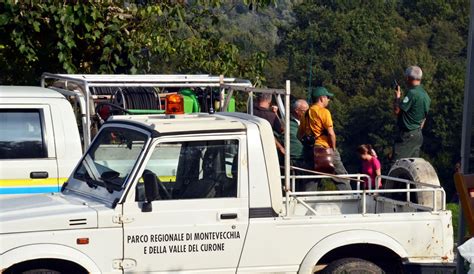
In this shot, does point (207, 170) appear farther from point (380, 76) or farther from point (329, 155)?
point (380, 76)

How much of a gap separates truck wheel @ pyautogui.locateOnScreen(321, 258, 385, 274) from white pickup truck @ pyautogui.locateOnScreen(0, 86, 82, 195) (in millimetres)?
2788

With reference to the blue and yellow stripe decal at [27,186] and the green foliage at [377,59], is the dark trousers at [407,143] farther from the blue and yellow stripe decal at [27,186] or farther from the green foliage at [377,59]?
the green foliage at [377,59]

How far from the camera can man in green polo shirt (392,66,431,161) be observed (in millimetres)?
11188

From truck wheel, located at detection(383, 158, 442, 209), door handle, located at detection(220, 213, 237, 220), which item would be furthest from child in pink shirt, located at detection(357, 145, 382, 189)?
door handle, located at detection(220, 213, 237, 220)

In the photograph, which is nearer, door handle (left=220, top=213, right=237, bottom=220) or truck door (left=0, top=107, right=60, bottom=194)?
door handle (left=220, top=213, right=237, bottom=220)

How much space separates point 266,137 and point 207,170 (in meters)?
0.51

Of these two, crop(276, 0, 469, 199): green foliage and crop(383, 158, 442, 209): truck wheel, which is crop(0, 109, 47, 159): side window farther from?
crop(276, 0, 469, 199): green foliage

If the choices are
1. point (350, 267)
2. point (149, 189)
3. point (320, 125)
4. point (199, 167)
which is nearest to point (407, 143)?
point (320, 125)

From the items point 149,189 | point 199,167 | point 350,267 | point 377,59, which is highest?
point 199,167

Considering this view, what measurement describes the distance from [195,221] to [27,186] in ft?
7.65

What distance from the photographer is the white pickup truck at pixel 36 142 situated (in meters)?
9.04

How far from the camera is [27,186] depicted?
29.6 feet

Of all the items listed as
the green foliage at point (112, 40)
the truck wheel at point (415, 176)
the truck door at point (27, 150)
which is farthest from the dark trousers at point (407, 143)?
the truck door at point (27, 150)

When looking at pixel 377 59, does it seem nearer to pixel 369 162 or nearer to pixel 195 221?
pixel 369 162
